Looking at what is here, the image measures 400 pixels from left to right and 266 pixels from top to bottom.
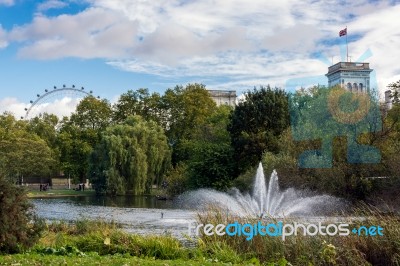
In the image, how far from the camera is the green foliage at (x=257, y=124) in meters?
40.1

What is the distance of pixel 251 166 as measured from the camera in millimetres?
40594

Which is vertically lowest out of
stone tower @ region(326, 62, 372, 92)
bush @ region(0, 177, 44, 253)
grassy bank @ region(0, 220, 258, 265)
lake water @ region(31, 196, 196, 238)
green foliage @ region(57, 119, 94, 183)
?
lake water @ region(31, 196, 196, 238)

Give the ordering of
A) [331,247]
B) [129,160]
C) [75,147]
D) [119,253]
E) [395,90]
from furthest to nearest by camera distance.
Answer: [75,147] < [129,160] < [395,90] < [119,253] < [331,247]

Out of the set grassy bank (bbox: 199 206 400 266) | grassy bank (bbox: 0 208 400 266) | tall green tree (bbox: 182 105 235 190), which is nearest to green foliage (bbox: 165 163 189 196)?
tall green tree (bbox: 182 105 235 190)

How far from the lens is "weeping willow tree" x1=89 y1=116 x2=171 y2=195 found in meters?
50.1

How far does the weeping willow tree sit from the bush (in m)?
38.9

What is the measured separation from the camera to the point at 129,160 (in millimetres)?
50531

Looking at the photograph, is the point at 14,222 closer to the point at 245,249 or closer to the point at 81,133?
the point at 245,249

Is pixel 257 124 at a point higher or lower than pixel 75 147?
higher

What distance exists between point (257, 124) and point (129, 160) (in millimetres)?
13612

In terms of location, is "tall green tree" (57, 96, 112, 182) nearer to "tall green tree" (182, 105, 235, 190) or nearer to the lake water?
"tall green tree" (182, 105, 235, 190)

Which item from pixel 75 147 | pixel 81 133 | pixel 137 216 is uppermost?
pixel 81 133

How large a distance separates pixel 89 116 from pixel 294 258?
191ft

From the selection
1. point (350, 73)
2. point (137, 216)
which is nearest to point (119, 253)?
point (137, 216)
